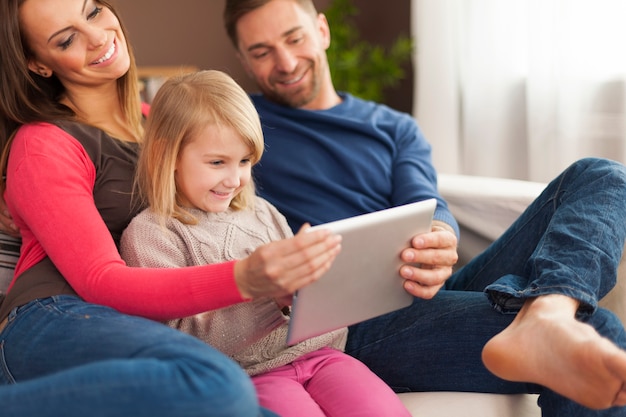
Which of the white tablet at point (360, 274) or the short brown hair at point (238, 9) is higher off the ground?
the short brown hair at point (238, 9)

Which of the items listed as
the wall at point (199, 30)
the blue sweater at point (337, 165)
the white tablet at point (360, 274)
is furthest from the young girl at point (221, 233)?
the wall at point (199, 30)

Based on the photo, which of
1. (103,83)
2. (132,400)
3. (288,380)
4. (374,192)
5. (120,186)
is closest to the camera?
(132,400)

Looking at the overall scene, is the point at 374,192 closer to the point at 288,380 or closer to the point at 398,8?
the point at 288,380

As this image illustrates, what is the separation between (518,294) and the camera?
135cm

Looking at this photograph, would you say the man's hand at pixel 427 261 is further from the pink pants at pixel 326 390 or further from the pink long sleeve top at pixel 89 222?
the pink long sleeve top at pixel 89 222

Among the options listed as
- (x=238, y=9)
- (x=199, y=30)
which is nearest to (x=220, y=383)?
(x=238, y=9)

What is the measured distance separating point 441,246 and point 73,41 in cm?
78

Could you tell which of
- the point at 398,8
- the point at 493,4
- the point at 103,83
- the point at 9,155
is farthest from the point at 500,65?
the point at 9,155

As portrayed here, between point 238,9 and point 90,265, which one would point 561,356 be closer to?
point 90,265

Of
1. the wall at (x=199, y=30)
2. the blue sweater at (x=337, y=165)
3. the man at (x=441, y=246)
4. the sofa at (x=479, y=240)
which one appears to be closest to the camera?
the man at (x=441, y=246)

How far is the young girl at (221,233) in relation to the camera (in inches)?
53.5

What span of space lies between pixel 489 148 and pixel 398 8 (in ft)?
3.23

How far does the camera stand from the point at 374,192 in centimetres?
185

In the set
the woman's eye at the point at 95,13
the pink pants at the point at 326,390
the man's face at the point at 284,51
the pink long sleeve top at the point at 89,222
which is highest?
the woman's eye at the point at 95,13
